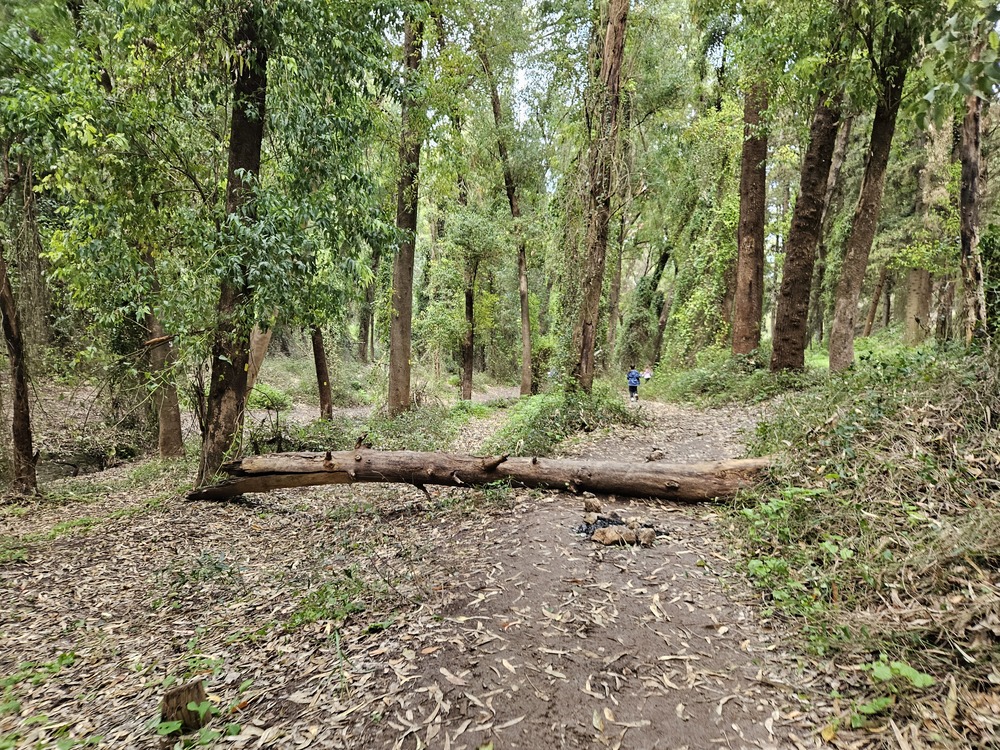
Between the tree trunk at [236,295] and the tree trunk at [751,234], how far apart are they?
1049 cm

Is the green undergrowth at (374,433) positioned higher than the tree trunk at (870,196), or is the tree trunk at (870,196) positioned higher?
the tree trunk at (870,196)

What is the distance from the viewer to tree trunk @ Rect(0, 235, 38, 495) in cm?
702

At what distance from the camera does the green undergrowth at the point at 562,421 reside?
26.5 ft

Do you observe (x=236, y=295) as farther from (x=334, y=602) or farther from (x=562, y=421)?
(x=562, y=421)

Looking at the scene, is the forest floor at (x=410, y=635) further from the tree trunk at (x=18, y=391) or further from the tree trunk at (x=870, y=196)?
the tree trunk at (x=870, y=196)

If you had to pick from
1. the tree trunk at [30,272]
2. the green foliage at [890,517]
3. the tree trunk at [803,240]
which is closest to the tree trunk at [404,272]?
the tree trunk at [30,272]

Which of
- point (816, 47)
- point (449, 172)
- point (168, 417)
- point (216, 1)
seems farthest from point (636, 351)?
point (216, 1)

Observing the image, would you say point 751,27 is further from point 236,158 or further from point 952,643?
point 952,643

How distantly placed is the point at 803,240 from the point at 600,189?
417 cm

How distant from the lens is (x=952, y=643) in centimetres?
253

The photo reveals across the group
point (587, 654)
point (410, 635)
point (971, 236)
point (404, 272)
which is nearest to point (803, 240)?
point (971, 236)

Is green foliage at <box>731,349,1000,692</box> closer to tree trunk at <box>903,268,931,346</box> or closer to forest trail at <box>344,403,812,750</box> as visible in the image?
forest trail at <box>344,403,812,750</box>

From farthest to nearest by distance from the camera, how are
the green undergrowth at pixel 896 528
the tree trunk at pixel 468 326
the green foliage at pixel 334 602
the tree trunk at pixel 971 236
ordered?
the tree trunk at pixel 468 326, the tree trunk at pixel 971 236, the green foliage at pixel 334 602, the green undergrowth at pixel 896 528

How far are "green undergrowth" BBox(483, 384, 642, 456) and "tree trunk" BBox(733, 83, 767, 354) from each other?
4.62 metres
